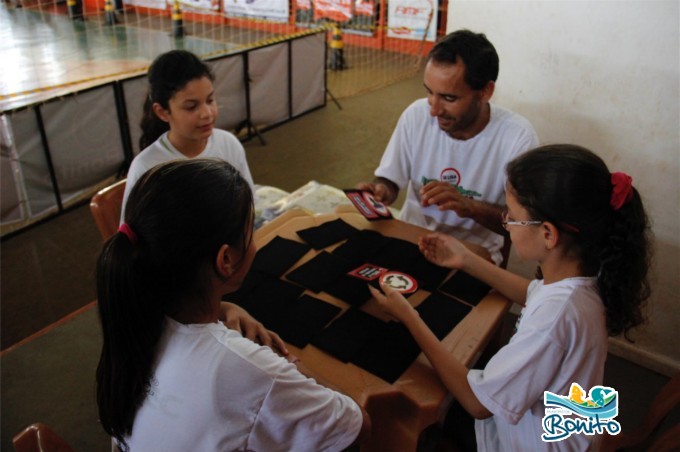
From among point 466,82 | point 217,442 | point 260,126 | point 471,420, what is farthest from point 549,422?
point 260,126

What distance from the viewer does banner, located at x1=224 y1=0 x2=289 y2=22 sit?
9.16m

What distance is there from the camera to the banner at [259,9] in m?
9.16

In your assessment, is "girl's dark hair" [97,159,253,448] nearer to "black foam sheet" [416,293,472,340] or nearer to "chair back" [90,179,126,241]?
"black foam sheet" [416,293,472,340]

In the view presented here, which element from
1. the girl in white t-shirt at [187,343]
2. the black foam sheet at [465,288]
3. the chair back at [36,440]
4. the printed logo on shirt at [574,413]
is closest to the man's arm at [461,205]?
the black foam sheet at [465,288]

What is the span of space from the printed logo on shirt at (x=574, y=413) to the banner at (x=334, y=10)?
8067mm

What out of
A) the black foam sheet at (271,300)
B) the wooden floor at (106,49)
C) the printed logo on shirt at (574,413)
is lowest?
the wooden floor at (106,49)

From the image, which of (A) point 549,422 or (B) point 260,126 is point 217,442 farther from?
(B) point 260,126

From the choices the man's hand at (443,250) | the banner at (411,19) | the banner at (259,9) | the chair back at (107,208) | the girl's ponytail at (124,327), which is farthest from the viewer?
the banner at (259,9)

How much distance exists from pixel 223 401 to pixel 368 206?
1.16 metres

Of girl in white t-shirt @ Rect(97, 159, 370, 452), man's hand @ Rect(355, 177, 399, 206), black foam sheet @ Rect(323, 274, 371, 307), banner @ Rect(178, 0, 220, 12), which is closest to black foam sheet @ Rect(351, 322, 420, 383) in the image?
black foam sheet @ Rect(323, 274, 371, 307)

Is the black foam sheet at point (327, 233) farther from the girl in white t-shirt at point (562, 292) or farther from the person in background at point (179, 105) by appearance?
the girl in white t-shirt at point (562, 292)

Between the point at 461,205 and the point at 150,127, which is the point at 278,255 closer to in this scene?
the point at 461,205

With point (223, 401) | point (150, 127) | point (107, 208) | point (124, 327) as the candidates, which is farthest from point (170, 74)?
point (223, 401)

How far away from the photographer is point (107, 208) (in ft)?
6.36
